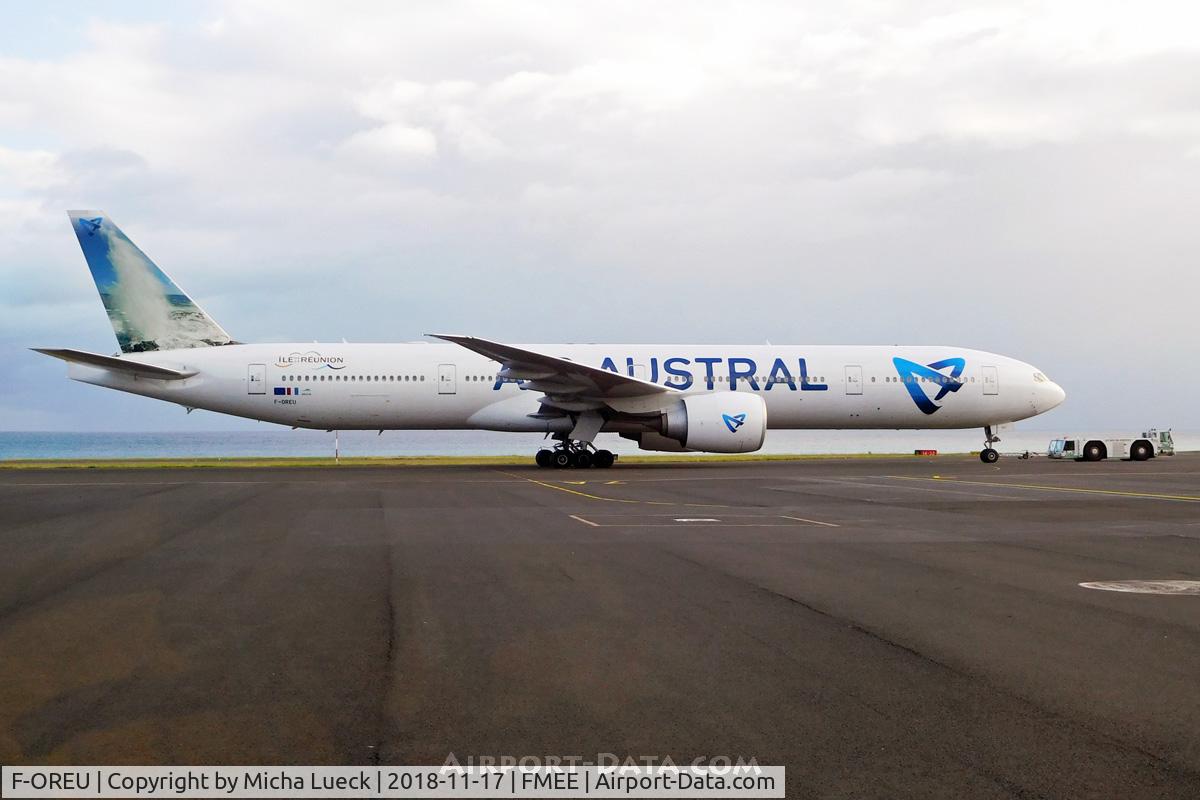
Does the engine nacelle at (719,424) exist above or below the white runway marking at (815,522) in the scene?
above

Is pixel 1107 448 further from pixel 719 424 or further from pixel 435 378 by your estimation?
pixel 435 378

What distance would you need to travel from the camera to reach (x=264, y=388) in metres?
28.3

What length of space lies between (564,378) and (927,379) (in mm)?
12499

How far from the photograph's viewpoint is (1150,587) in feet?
24.4

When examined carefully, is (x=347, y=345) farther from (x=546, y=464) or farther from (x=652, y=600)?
(x=652, y=600)

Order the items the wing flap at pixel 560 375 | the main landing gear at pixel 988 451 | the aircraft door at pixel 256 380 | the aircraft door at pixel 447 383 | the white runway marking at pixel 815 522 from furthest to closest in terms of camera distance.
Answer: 1. the main landing gear at pixel 988 451
2. the aircraft door at pixel 447 383
3. the aircraft door at pixel 256 380
4. the wing flap at pixel 560 375
5. the white runway marking at pixel 815 522

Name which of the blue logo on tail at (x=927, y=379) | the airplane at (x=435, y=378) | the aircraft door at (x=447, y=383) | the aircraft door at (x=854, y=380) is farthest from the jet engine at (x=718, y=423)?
the blue logo on tail at (x=927, y=379)

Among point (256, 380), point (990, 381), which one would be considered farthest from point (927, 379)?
point (256, 380)

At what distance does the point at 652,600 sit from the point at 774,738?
312 cm

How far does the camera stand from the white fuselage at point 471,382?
28391mm

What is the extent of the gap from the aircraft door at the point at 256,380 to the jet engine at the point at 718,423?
481 inches

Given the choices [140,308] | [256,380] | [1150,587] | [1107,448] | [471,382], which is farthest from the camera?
[1107,448]

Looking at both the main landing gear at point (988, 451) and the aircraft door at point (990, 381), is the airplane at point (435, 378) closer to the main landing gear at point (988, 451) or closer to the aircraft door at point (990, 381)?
the aircraft door at point (990, 381)

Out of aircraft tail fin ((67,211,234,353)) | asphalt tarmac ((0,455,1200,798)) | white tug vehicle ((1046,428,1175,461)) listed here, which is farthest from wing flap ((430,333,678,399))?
white tug vehicle ((1046,428,1175,461))
